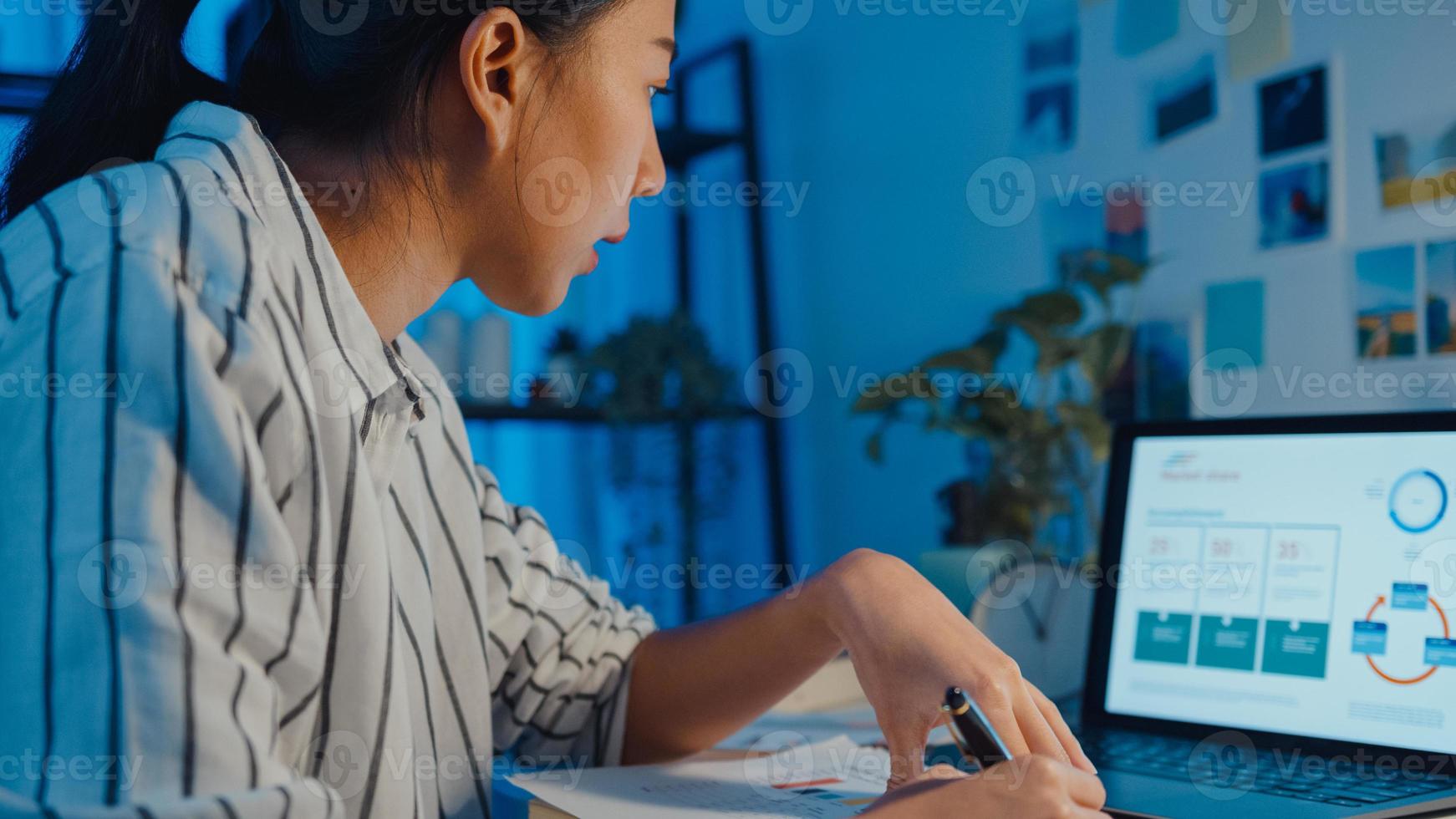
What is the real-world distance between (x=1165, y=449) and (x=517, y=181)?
1.93ft

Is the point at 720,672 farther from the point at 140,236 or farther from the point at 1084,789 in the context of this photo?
the point at 140,236

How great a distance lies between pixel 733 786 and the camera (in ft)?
2.54

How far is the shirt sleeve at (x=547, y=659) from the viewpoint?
→ 86 centimetres
